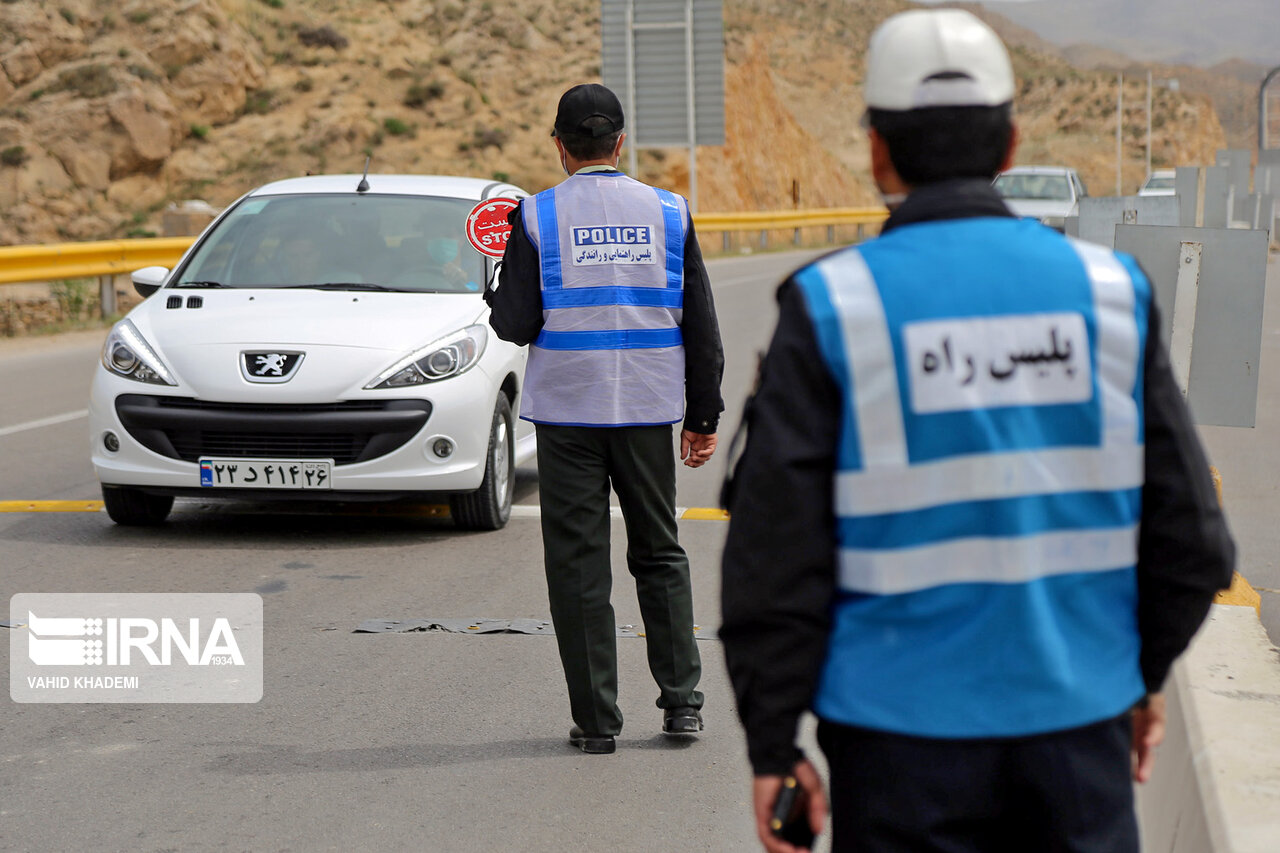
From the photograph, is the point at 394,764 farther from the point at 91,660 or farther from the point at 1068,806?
the point at 1068,806

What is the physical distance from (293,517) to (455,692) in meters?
3.17

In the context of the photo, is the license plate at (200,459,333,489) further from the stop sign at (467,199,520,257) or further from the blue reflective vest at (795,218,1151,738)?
the blue reflective vest at (795,218,1151,738)

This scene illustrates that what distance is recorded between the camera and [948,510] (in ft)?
6.94

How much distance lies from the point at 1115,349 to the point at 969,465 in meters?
0.26

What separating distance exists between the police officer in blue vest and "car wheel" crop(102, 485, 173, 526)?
6.13m

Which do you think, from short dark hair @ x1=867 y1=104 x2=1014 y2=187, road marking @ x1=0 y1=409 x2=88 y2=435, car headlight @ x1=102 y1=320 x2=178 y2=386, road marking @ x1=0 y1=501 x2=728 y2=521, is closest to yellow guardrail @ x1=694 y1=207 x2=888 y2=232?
road marking @ x1=0 y1=409 x2=88 y2=435

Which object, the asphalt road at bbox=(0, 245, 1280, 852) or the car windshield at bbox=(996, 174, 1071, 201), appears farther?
the car windshield at bbox=(996, 174, 1071, 201)

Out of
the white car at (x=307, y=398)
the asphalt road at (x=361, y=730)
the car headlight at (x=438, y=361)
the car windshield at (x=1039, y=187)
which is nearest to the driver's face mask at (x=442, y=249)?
the white car at (x=307, y=398)

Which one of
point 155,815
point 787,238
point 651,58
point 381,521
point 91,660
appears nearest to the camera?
point 155,815

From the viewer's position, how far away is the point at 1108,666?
2.19m

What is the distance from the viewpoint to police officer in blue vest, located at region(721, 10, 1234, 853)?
2.10 m

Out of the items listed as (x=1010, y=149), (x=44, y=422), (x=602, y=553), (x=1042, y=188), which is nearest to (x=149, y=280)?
(x=44, y=422)

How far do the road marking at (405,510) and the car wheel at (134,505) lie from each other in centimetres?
52

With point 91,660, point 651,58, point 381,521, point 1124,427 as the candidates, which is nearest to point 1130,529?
point 1124,427
